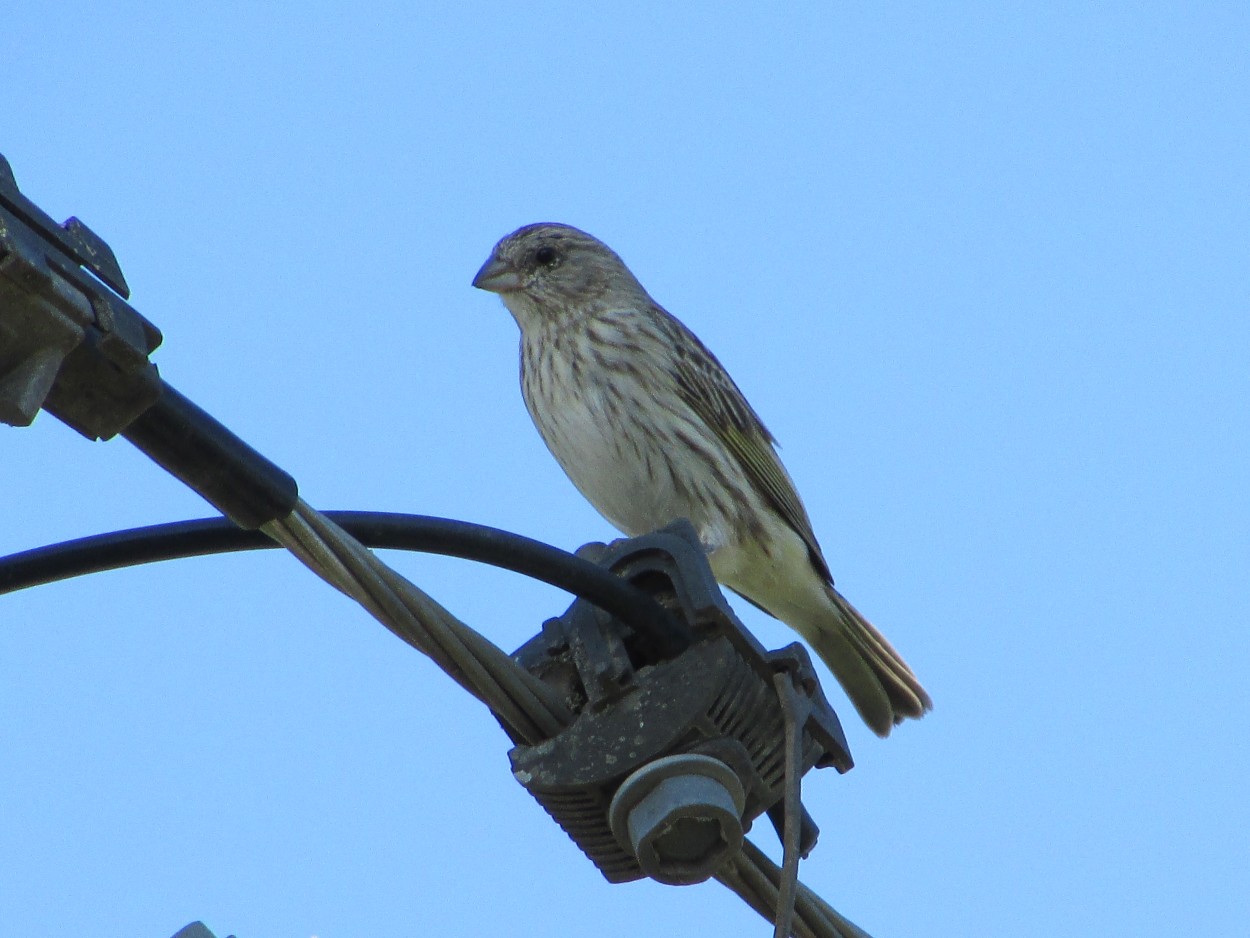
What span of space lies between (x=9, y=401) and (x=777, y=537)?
533cm

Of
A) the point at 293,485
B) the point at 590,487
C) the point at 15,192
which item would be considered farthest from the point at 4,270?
the point at 590,487

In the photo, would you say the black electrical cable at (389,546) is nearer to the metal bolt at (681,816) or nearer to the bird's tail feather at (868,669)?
the metal bolt at (681,816)

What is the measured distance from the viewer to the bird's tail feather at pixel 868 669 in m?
7.43

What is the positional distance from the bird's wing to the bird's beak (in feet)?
2.36

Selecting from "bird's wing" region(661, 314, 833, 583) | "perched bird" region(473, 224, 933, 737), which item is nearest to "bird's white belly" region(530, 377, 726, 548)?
"perched bird" region(473, 224, 933, 737)

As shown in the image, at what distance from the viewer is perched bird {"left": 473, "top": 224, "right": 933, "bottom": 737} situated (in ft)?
23.6

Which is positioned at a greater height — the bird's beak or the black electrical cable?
the bird's beak

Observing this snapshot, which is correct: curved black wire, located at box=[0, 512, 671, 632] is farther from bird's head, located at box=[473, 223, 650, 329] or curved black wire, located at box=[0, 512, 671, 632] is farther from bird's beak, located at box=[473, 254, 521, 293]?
bird's beak, located at box=[473, 254, 521, 293]

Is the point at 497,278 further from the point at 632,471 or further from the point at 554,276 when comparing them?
the point at 632,471

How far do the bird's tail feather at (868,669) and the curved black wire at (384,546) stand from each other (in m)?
4.34

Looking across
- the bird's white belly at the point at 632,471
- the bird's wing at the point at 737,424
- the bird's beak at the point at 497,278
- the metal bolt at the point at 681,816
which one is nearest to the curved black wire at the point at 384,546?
the metal bolt at the point at 681,816

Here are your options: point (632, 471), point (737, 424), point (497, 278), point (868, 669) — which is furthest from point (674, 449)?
point (497, 278)

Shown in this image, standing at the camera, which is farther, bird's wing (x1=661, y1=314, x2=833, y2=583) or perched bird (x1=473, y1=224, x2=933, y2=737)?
bird's wing (x1=661, y1=314, x2=833, y2=583)

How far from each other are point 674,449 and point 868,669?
52.1 inches
